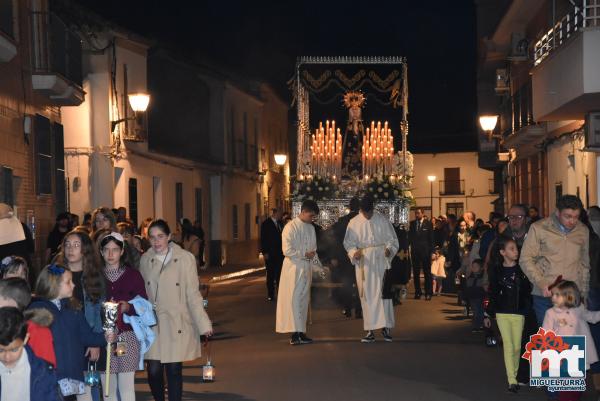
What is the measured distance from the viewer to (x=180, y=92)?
134 ft

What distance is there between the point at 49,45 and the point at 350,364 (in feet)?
32.9

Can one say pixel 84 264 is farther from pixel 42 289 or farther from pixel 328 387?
pixel 328 387

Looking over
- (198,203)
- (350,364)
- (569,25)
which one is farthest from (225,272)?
(350,364)

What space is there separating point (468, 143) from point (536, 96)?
5869 cm

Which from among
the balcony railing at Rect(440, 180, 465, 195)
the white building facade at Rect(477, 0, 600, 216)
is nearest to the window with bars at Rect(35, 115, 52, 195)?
the white building facade at Rect(477, 0, 600, 216)

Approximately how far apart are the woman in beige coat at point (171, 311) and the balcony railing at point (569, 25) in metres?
7.99

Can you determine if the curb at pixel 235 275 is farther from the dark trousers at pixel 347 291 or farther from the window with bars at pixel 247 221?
the dark trousers at pixel 347 291

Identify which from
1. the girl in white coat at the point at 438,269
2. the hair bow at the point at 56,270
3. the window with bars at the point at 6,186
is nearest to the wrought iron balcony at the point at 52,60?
the window with bars at the point at 6,186

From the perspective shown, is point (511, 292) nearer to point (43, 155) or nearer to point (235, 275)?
point (43, 155)

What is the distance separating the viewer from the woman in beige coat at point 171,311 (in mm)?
9422

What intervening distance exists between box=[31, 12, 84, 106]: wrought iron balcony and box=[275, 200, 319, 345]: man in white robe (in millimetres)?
6699

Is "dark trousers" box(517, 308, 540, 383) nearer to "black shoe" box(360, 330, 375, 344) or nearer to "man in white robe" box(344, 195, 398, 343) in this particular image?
"black shoe" box(360, 330, 375, 344)

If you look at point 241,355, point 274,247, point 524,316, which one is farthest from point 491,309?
point 274,247

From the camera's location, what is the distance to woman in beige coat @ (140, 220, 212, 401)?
9422mm
